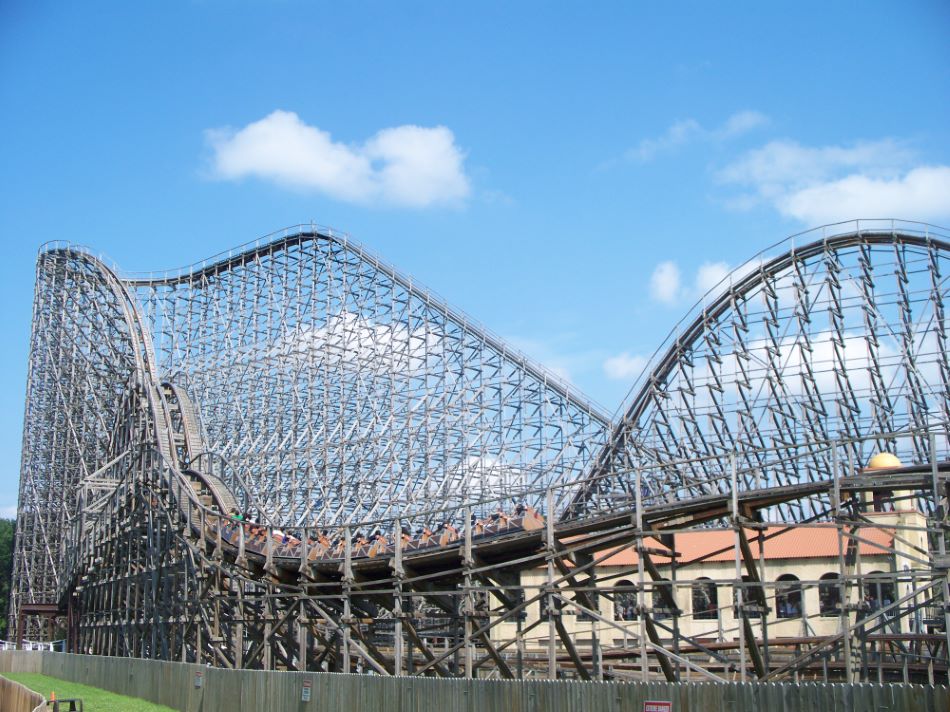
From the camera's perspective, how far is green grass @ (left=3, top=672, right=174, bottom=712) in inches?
588

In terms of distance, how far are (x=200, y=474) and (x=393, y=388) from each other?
7.86 metres

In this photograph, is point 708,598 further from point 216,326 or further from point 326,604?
point 216,326

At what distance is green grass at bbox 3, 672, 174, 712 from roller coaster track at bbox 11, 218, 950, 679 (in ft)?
6.02

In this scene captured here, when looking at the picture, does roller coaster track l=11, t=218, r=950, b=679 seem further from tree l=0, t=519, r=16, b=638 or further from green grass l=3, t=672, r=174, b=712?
tree l=0, t=519, r=16, b=638

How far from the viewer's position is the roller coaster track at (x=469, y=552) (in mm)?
12438


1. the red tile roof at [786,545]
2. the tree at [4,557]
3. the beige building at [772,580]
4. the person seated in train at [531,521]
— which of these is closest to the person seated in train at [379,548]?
the person seated in train at [531,521]

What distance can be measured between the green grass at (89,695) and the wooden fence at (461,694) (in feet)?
0.90

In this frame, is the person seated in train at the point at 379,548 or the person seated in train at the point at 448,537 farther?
the person seated in train at the point at 379,548

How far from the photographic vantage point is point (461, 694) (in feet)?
35.2

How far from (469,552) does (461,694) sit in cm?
334

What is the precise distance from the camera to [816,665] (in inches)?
623

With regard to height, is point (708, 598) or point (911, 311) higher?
point (911, 311)

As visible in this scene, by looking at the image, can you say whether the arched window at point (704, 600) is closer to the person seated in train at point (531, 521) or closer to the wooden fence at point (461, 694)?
the person seated in train at point (531, 521)

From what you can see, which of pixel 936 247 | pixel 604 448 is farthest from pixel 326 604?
pixel 936 247
